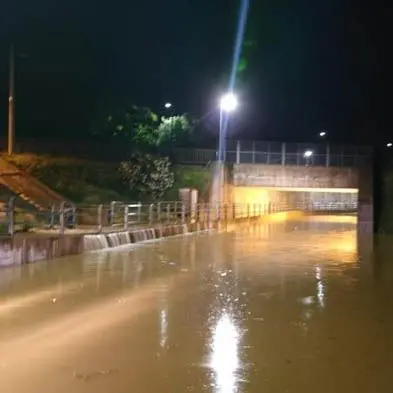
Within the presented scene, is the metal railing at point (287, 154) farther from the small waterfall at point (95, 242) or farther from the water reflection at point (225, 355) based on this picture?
the water reflection at point (225, 355)

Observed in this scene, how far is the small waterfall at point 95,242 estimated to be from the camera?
20.0 metres

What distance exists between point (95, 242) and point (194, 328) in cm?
1218

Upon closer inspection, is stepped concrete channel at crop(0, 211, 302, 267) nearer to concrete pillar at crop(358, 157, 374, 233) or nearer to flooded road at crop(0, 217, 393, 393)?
flooded road at crop(0, 217, 393, 393)

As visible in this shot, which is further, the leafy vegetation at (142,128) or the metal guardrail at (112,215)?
the leafy vegetation at (142,128)

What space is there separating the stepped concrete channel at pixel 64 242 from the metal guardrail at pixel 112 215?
447 millimetres

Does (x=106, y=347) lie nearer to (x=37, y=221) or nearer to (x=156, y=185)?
(x=37, y=221)

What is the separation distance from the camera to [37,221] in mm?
23422

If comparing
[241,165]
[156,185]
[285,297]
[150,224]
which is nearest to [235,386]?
[285,297]

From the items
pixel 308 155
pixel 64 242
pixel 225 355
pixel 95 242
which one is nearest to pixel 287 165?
pixel 308 155

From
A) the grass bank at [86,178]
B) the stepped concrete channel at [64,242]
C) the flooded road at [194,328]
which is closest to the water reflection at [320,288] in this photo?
the flooded road at [194,328]

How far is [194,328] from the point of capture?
902cm

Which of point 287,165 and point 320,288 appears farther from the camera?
point 287,165

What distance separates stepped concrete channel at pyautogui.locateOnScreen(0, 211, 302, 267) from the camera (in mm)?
15930

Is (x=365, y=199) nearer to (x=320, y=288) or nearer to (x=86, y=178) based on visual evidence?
(x=86, y=178)
